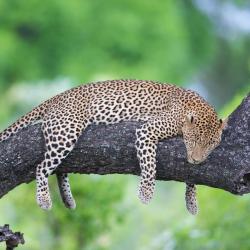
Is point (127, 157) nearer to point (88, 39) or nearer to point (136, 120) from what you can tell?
point (136, 120)

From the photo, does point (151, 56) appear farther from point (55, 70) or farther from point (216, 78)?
point (216, 78)

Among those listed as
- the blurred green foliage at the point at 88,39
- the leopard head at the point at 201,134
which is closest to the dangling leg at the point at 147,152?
the leopard head at the point at 201,134

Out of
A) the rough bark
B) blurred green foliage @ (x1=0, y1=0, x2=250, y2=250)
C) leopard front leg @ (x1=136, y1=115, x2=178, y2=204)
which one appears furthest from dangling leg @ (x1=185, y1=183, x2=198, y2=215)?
blurred green foliage @ (x1=0, y1=0, x2=250, y2=250)

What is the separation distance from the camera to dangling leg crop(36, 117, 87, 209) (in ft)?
22.3

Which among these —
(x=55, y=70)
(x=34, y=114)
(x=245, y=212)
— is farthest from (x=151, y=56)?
(x=34, y=114)

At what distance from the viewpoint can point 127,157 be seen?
6.79m

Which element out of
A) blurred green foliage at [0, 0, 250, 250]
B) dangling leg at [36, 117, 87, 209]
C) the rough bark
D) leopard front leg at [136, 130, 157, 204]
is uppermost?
blurred green foliage at [0, 0, 250, 250]

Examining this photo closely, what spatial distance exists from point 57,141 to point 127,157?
516 millimetres

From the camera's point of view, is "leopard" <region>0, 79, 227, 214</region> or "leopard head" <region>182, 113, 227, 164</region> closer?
"leopard head" <region>182, 113, 227, 164</region>

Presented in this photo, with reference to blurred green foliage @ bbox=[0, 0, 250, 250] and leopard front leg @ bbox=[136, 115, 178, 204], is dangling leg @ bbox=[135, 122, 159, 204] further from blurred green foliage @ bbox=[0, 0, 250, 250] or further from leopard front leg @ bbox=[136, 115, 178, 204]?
blurred green foliage @ bbox=[0, 0, 250, 250]

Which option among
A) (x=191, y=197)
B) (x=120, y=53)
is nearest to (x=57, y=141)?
(x=191, y=197)

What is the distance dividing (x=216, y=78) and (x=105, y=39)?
7.16 meters

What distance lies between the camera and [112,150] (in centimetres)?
674

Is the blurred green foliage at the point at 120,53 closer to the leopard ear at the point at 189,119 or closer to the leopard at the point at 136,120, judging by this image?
the leopard at the point at 136,120
